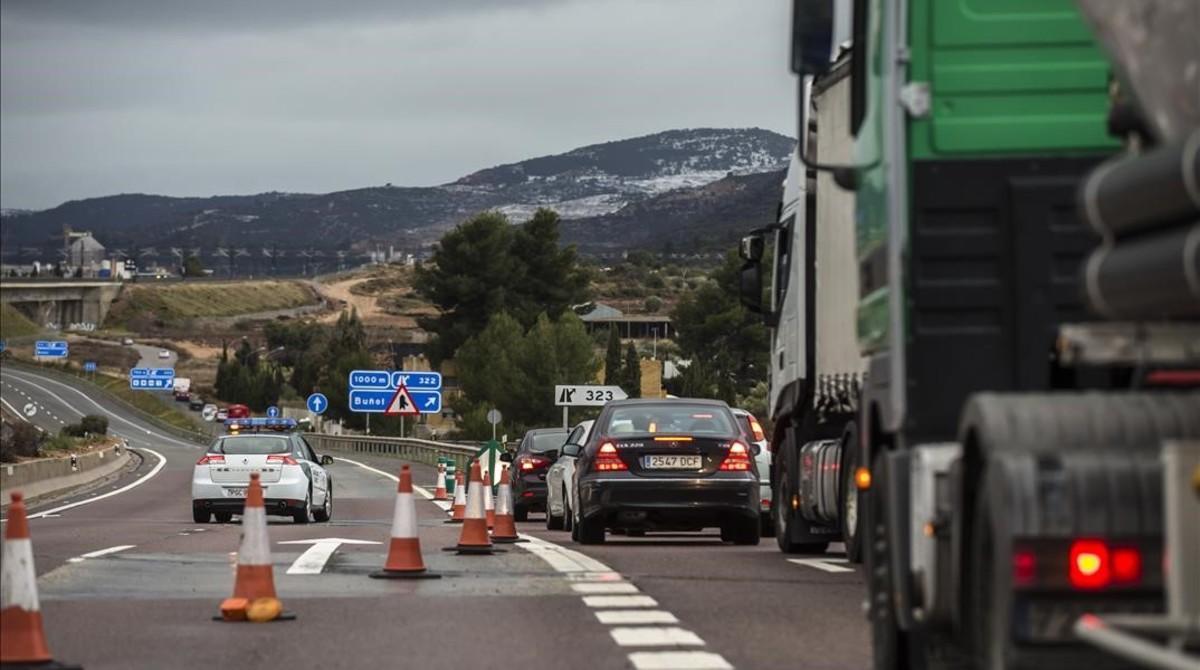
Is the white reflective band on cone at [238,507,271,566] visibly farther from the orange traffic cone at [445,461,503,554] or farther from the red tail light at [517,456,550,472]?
the red tail light at [517,456,550,472]

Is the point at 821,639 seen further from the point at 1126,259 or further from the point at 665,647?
the point at 1126,259

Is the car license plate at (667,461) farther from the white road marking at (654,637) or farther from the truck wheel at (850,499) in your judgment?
the white road marking at (654,637)

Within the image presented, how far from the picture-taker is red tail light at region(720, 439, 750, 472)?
2234 centimetres

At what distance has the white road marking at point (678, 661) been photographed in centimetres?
1042

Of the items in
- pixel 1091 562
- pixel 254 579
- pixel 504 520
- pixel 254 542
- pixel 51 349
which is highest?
pixel 51 349

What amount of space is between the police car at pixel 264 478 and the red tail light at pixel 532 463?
296 cm

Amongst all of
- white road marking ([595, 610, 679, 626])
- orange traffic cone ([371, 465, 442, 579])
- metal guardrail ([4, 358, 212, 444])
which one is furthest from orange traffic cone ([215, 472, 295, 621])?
metal guardrail ([4, 358, 212, 444])

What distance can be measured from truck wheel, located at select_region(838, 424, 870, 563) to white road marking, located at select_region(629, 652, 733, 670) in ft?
16.8

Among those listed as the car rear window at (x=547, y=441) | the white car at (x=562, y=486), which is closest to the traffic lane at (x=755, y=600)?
the white car at (x=562, y=486)

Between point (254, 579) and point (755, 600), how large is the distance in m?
3.27

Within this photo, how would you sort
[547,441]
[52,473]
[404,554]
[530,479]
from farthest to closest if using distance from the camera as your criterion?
[52,473] → [547,441] → [530,479] → [404,554]

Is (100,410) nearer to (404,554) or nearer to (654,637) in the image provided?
(404,554)

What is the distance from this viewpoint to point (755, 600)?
48.0ft

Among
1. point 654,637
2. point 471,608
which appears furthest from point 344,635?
point 471,608
